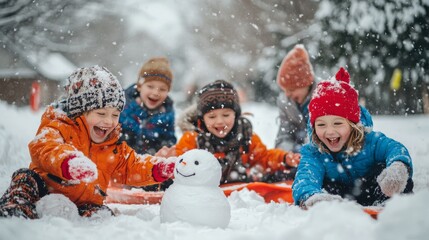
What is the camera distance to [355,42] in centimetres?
704

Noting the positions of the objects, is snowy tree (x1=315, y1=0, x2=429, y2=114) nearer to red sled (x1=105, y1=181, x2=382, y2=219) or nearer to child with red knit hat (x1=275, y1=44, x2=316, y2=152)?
child with red knit hat (x1=275, y1=44, x2=316, y2=152)

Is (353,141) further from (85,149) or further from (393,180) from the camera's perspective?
(85,149)

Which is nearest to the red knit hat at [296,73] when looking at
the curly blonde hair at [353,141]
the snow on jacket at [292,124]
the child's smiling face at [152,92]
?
the snow on jacket at [292,124]

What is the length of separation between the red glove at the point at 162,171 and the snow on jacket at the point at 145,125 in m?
1.89

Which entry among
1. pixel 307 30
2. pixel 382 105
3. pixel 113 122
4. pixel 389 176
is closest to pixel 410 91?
pixel 382 105

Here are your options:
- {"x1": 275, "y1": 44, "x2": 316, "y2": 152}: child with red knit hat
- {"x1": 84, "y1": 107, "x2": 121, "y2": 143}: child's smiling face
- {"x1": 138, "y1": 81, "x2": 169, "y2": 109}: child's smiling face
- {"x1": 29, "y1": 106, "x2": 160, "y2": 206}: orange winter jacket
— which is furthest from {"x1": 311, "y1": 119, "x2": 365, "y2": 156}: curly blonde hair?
{"x1": 138, "y1": 81, "x2": 169, "y2": 109}: child's smiling face

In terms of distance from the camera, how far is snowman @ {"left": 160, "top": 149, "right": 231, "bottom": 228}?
Answer: 2.04 metres

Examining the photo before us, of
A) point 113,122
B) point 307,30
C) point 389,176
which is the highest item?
point 307,30

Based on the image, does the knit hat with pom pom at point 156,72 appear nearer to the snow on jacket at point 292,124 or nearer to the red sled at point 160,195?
the snow on jacket at point 292,124

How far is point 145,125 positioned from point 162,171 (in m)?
2.07

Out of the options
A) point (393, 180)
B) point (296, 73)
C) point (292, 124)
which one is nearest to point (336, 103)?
point (393, 180)

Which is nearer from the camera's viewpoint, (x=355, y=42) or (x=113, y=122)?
(x=113, y=122)

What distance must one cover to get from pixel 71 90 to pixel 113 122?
0.34m

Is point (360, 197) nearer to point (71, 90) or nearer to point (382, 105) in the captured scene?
point (71, 90)
